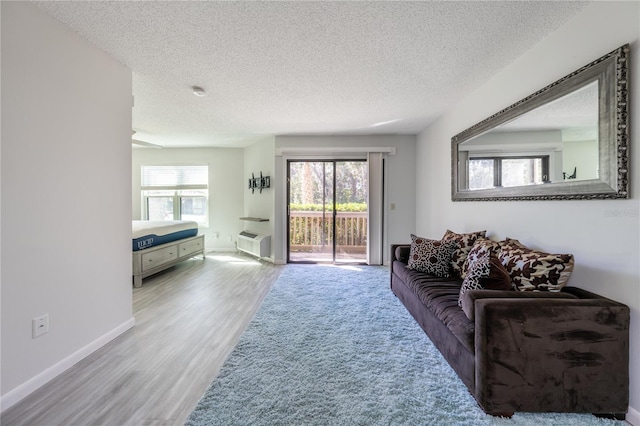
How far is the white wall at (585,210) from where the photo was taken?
136 centimetres

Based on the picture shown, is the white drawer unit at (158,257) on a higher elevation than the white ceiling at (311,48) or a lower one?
lower

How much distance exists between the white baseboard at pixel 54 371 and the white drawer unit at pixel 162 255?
1.45 m

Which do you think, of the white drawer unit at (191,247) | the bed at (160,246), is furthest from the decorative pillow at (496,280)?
the white drawer unit at (191,247)

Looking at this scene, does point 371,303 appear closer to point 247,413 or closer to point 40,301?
point 247,413

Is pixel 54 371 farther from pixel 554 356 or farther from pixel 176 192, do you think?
pixel 176 192

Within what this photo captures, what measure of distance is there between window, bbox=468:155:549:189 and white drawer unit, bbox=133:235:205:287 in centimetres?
429

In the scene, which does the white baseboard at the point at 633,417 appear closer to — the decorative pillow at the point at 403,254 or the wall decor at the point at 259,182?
the decorative pillow at the point at 403,254

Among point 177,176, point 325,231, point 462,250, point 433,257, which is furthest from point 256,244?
point 462,250

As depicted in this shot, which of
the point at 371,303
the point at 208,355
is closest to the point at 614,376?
the point at 371,303

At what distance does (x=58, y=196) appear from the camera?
1.72m

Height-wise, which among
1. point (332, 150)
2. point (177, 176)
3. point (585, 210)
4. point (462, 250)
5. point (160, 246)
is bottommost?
point (160, 246)

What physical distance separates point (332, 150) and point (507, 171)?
282cm

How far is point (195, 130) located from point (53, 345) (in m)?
3.54

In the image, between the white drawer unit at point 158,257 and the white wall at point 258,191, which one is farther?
the white wall at point 258,191
